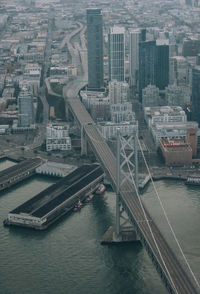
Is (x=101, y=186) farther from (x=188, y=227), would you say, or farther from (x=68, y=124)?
(x=68, y=124)

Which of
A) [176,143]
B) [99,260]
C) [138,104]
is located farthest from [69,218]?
[138,104]

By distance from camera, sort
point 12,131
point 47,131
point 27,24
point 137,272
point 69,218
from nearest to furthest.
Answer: point 137,272
point 69,218
point 47,131
point 12,131
point 27,24

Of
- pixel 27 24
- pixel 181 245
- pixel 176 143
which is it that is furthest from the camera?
pixel 27 24

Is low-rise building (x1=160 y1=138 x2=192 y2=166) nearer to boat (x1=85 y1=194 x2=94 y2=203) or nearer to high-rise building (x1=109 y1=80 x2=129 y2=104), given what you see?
boat (x1=85 y1=194 x2=94 y2=203)

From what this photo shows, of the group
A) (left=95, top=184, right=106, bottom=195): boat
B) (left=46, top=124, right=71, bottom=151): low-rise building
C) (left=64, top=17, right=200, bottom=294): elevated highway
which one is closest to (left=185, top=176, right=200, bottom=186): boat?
(left=64, top=17, right=200, bottom=294): elevated highway

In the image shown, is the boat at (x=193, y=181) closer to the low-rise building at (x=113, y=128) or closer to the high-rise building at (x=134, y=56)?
the low-rise building at (x=113, y=128)

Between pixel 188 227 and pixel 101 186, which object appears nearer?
pixel 188 227

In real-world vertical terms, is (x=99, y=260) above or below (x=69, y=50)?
below
